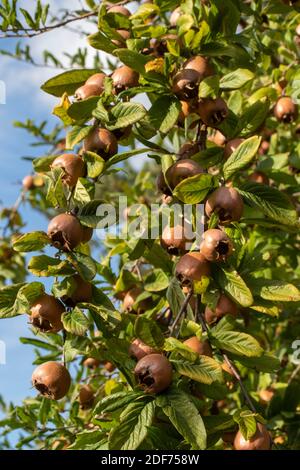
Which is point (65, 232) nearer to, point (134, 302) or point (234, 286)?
point (234, 286)

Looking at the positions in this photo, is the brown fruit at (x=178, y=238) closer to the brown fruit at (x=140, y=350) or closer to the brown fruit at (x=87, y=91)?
the brown fruit at (x=140, y=350)

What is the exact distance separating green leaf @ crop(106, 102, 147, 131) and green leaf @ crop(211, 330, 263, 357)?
0.49 meters

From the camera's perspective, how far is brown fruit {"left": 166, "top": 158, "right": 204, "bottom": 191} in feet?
4.25

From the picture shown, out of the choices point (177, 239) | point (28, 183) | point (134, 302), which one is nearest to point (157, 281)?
point (134, 302)

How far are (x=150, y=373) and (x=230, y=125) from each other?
724mm

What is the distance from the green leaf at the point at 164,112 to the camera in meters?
1.37

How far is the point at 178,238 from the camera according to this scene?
1370mm

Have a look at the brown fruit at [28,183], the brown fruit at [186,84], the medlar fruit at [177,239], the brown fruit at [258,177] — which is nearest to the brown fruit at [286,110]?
the brown fruit at [258,177]

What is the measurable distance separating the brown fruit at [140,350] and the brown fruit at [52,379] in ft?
0.47

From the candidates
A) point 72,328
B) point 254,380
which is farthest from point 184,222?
point 254,380

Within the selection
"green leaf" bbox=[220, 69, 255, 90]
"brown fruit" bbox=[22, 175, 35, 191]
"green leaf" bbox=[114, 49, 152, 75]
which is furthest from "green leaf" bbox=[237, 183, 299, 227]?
"brown fruit" bbox=[22, 175, 35, 191]

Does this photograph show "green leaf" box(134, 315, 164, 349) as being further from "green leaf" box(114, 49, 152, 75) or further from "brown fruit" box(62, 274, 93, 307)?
"green leaf" box(114, 49, 152, 75)

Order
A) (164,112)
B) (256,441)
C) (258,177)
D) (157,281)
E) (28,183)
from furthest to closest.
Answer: (28,183), (258,177), (157,281), (164,112), (256,441)

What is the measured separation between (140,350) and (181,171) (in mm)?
397
